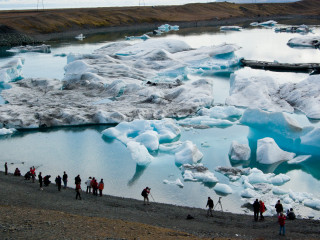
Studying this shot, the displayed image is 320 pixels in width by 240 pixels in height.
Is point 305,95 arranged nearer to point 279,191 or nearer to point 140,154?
point 279,191

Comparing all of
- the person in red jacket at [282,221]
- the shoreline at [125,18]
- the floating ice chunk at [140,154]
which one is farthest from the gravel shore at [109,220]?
the shoreline at [125,18]

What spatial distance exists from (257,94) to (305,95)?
125 inches

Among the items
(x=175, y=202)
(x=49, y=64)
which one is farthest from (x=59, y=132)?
(x=49, y=64)

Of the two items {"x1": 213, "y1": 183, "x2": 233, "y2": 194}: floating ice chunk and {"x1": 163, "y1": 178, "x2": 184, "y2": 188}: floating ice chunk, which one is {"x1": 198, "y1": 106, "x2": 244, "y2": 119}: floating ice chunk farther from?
{"x1": 213, "y1": 183, "x2": 233, "y2": 194}: floating ice chunk

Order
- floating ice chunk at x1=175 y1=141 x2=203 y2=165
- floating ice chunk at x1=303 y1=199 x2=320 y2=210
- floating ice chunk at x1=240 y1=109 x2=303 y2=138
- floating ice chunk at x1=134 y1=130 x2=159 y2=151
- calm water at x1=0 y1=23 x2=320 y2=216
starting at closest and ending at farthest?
floating ice chunk at x1=303 y1=199 x2=320 y2=210, calm water at x1=0 y1=23 x2=320 y2=216, floating ice chunk at x1=175 y1=141 x2=203 y2=165, floating ice chunk at x1=134 y1=130 x2=159 y2=151, floating ice chunk at x1=240 y1=109 x2=303 y2=138

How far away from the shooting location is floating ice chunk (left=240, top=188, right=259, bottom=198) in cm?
1506

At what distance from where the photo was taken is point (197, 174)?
16906mm

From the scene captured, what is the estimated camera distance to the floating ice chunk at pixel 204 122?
78.4 ft

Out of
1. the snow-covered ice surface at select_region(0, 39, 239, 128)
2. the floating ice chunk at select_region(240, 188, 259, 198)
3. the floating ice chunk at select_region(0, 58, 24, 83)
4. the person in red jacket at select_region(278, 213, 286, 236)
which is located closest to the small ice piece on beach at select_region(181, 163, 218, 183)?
the floating ice chunk at select_region(240, 188, 259, 198)

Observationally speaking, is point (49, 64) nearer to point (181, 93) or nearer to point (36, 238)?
point (181, 93)

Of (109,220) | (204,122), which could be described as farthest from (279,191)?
(204,122)

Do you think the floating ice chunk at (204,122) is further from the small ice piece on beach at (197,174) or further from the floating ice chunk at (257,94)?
the small ice piece on beach at (197,174)

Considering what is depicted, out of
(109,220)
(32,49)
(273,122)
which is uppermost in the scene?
(32,49)

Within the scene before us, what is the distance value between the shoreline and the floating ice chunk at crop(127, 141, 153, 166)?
48.8 metres
